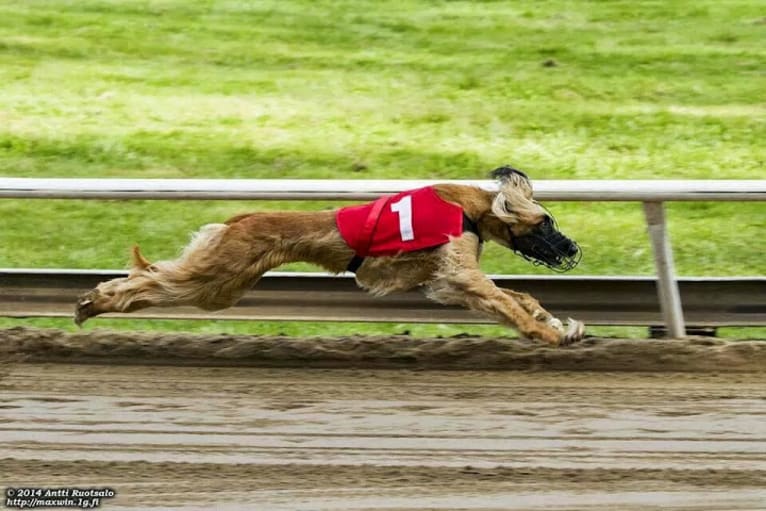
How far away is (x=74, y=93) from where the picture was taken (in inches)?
356

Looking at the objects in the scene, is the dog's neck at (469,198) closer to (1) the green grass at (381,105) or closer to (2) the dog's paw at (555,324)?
(2) the dog's paw at (555,324)

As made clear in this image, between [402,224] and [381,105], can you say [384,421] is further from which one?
[381,105]

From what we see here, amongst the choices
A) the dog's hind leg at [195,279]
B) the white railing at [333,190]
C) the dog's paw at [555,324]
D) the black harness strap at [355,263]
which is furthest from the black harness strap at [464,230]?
the dog's paw at [555,324]

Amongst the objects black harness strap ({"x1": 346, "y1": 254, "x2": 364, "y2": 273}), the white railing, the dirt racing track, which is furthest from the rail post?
black harness strap ({"x1": 346, "y1": 254, "x2": 364, "y2": 273})

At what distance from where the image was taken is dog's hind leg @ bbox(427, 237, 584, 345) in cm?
532

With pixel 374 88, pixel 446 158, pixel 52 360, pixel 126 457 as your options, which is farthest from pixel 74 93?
pixel 126 457

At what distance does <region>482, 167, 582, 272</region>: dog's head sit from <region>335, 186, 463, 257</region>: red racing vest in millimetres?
205

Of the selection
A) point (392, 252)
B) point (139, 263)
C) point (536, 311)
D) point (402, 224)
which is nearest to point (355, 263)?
point (392, 252)

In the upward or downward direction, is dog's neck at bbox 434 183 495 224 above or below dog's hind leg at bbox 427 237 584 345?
above

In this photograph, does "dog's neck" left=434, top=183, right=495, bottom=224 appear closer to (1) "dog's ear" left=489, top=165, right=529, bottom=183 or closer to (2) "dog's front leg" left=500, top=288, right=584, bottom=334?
(1) "dog's ear" left=489, top=165, right=529, bottom=183

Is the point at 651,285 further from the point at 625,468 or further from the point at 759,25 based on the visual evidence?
the point at 759,25

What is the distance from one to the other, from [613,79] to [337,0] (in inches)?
106

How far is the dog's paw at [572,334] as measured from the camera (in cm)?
537

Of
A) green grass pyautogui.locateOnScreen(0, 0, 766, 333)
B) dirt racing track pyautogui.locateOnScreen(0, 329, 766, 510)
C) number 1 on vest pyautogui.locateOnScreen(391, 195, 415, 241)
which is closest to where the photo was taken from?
dirt racing track pyautogui.locateOnScreen(0, 329, 766, 510)
